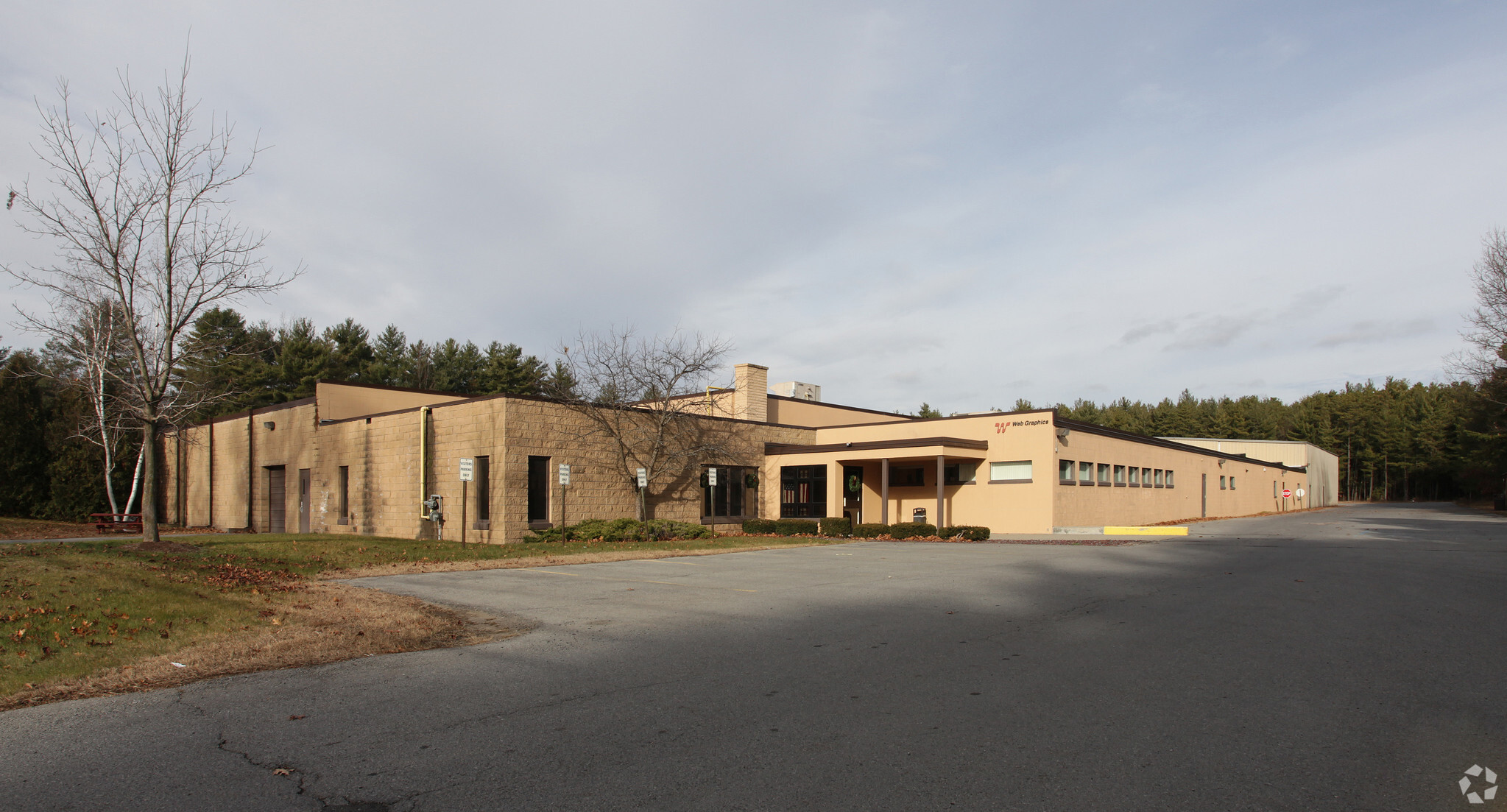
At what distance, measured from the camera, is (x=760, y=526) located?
28.1m

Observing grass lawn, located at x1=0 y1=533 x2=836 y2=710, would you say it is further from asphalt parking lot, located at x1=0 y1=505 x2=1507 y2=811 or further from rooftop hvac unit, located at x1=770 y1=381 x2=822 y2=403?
rooftop hvac unit, located at x1=770 y1=381 x2=822 y2=403

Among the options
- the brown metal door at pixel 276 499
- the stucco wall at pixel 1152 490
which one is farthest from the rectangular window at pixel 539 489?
the stucco wall at pixel 1152 490

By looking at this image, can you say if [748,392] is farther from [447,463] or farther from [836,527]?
[447,463]

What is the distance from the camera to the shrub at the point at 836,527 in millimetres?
27047

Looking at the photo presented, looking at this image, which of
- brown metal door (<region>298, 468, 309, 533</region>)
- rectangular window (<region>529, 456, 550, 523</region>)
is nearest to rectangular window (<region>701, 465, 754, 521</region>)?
rectangular window (<region>529, 456, 550, 523</region>)

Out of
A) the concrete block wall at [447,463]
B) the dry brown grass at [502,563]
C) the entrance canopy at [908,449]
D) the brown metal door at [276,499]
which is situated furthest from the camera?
the brown metal door at [276,499]

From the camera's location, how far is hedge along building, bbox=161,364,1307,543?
24.1 meters

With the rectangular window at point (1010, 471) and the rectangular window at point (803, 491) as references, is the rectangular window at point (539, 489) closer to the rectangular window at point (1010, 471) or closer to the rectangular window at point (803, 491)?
the rectangular window at point (803, 491)

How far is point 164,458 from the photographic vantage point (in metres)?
40.8

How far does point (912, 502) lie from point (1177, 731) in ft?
85.9

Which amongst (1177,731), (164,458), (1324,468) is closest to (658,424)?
(1177,731)

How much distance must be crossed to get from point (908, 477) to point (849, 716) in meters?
26.4

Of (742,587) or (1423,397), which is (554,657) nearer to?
(742,587)

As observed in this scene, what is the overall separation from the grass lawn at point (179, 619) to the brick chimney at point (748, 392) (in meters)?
17.7
